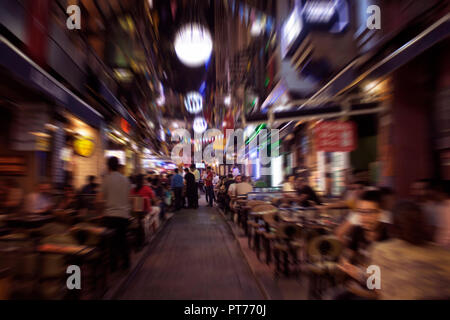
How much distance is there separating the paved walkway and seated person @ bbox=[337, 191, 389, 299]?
1.43 metres

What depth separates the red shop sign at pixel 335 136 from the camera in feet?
18.6

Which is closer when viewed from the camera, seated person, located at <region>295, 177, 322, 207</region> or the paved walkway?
the paved walkway

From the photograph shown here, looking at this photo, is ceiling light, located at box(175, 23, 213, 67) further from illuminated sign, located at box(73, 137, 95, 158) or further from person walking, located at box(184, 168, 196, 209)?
person walking, located at box(184, 168, 196, 209)

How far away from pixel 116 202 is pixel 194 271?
1.89 metres

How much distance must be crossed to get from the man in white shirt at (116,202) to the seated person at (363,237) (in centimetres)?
361

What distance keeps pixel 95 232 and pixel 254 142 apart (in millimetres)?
15510

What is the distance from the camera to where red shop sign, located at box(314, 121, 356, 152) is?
18.6 ft

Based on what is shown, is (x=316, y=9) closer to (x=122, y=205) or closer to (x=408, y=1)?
(x=408, y=1)

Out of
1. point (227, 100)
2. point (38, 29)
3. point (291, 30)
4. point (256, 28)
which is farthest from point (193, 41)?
point (227, 100)

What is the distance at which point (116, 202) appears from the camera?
475 cm

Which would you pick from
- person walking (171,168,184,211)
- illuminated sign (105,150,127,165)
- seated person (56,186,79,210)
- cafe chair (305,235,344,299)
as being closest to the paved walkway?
cafe chair (305,235,344,299)

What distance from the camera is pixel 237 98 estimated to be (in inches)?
802

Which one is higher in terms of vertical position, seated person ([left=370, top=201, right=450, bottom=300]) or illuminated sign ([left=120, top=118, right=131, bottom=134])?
illuminated sign ([left=120, top=118, right=131, bottom=134])

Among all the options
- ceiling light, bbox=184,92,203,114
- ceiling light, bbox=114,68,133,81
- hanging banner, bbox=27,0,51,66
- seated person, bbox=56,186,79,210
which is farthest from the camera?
ceiling light, bbox=184,92,203,114
